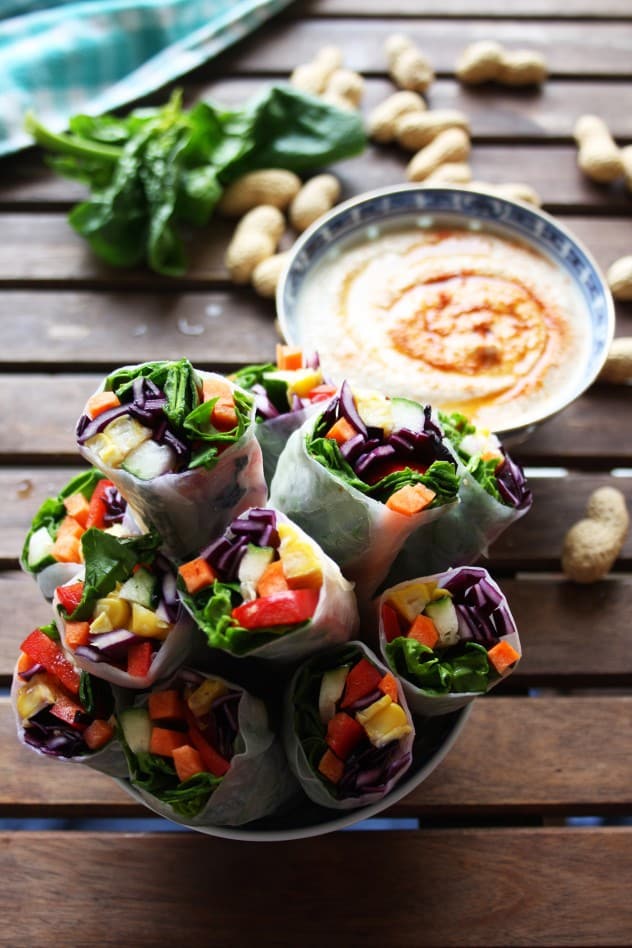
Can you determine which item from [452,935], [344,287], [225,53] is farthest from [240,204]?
[452,935]

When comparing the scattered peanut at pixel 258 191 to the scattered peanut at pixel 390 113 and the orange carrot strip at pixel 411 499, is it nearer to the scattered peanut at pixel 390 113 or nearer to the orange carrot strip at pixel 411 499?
the scattered peanut at pixel 390 113

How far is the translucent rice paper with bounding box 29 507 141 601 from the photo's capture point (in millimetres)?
987

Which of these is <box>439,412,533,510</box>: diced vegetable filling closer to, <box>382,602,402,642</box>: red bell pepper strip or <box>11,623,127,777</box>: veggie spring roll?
<box>382,602,402,642</box>: red bell pepper strip

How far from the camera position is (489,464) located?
3.36ft

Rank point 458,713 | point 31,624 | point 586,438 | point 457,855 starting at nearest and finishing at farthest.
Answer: point 458,713
point 457,855
point 31,624
point 586,438

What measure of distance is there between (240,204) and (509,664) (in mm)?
1120

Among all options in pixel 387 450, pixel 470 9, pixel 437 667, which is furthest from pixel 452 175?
pixel 437 667

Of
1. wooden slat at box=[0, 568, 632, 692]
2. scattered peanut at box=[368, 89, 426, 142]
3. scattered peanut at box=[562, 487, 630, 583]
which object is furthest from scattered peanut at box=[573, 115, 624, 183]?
wooden slat at box=[0, 568, 632, 692]

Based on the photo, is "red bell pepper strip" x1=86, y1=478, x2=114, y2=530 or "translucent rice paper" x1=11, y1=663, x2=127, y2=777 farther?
"red bell pepper strip" x1=86, y1=478, x2=114, y2=530

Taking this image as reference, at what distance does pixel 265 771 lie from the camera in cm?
93

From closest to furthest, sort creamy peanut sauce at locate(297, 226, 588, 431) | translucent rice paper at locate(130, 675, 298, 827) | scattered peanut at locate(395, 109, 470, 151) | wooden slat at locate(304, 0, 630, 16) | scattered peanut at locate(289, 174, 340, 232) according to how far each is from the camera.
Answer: translucent rice paper at locate(130, 675, 298, 827) < creamy peanut sauce at locate(297, 226, 588, 431) < scattered peanut at locate(289, 174, 340, 232) < scattered peanut at locate(395, 109, 470, 151) < wooden slat at locate(304, 0, 630, 16)

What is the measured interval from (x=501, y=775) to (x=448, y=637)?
36 cm

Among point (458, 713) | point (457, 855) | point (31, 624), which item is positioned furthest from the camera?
point (31, 624)

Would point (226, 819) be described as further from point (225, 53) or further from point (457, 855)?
point (225, 53)
